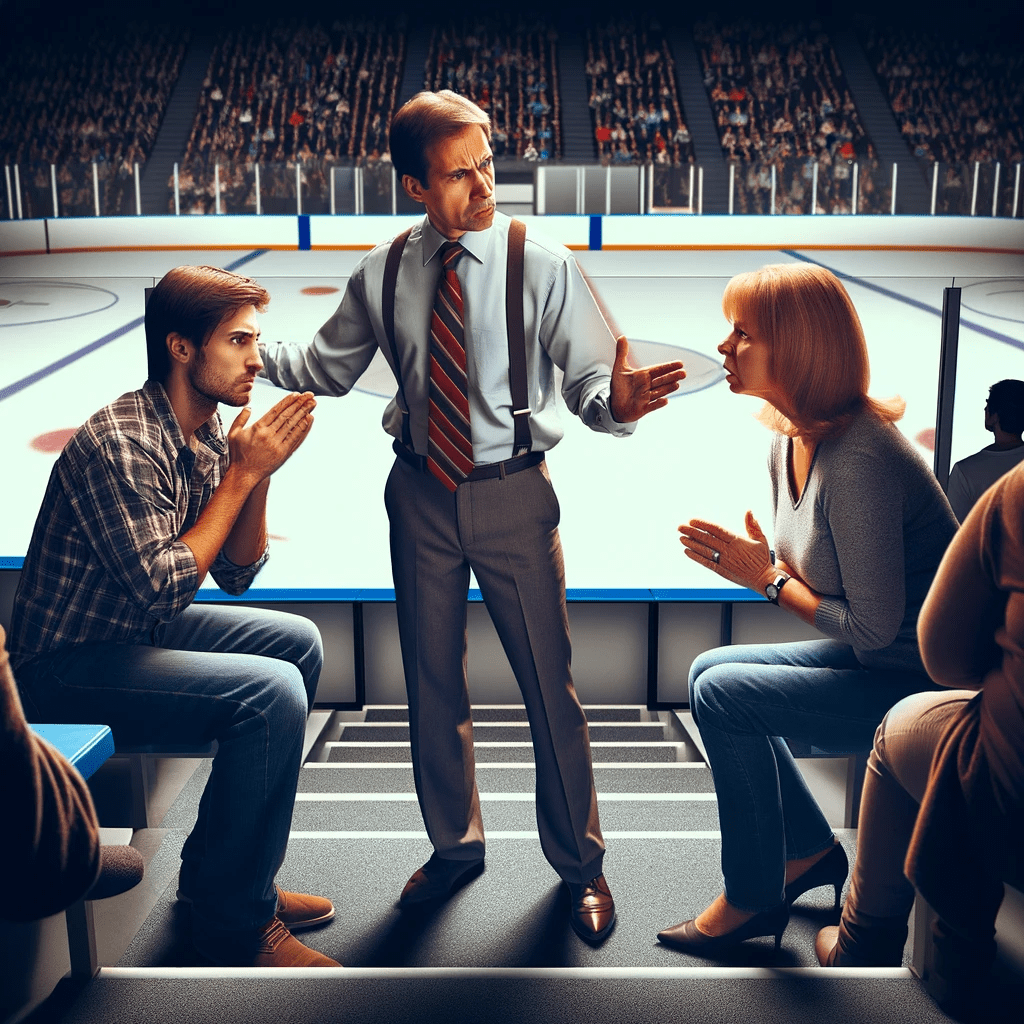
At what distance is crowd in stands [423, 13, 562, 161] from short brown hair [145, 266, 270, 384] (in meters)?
15.7

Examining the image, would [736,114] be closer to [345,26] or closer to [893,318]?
[345,26]

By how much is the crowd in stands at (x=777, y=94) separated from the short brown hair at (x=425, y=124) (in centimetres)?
1527

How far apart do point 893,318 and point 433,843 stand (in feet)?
11.9

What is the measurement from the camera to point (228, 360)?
1.87 metres

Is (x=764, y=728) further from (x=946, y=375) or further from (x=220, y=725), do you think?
(x=946, y=375)

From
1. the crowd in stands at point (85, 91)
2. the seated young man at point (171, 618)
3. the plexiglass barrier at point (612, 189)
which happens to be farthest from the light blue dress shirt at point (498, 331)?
the crowd in stands at point (85, 91)

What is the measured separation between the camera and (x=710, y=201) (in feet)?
46.1

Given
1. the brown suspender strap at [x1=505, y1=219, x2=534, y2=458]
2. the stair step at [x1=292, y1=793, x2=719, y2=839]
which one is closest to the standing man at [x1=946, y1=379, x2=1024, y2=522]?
the stair step at [x1=292, y1=793, x2=719, y2=839]

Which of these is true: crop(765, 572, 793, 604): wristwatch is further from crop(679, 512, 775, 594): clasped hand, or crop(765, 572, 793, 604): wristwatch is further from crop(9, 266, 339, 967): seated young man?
→ crop(9, 266, 339, 967): seated young man

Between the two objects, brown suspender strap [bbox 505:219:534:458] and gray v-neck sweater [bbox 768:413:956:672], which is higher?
brown suspender strap [bbox 505:219:534:458]

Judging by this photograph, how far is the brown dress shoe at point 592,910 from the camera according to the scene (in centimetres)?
192

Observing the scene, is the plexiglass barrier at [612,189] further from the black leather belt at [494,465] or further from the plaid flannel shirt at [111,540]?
the plaid flannel shirt at [111,540]

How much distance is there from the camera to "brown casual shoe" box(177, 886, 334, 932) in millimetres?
1925

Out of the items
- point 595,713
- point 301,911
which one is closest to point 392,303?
point 301,911
